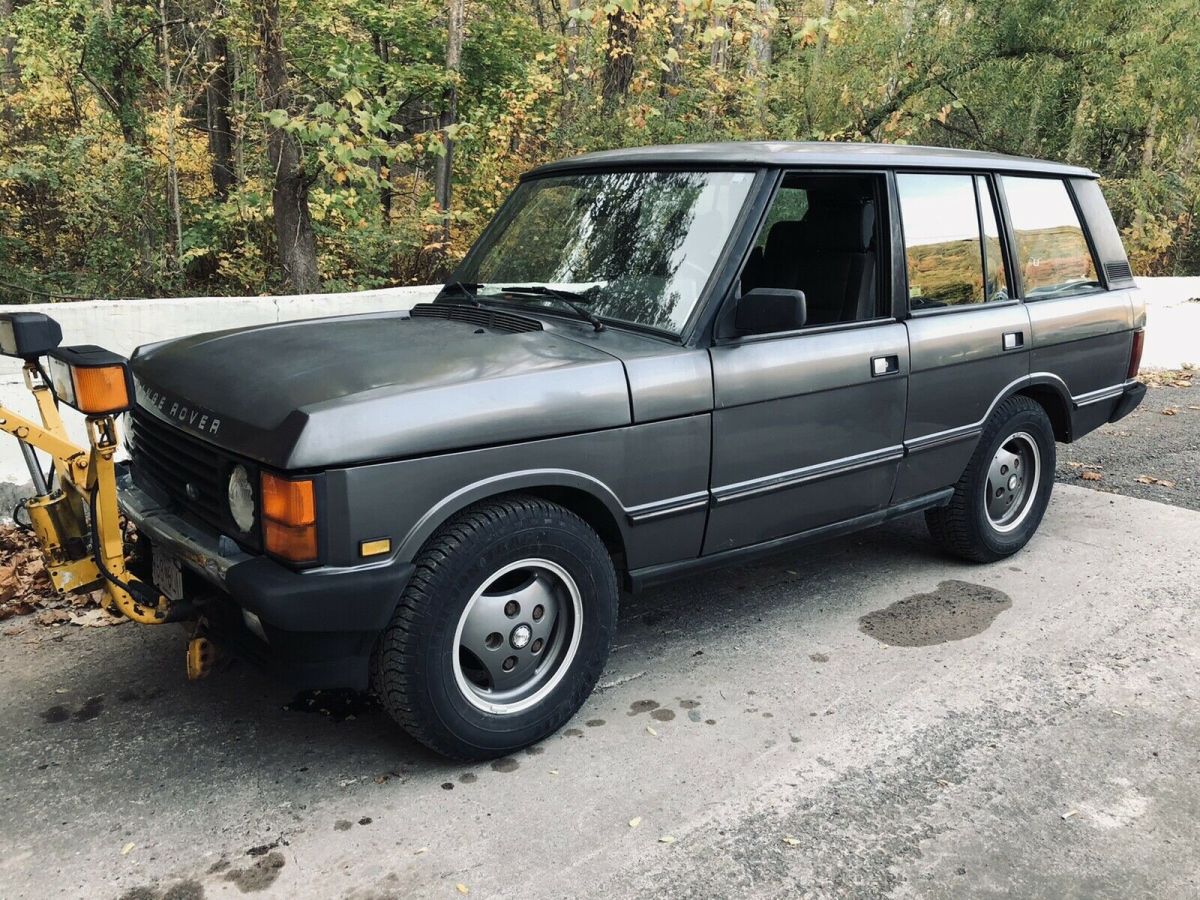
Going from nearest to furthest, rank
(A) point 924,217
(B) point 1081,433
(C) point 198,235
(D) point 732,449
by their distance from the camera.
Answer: (D) point 732,449, (A) point 924,217, (B) point 1081,433, (C) point 198,235

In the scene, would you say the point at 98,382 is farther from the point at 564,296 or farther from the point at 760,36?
the point at 760,36

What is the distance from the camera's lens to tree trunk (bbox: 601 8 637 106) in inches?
412

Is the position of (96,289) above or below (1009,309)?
below

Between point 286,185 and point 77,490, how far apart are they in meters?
5.99

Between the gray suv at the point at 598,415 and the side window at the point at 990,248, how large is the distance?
17mm

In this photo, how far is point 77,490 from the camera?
3211 mm

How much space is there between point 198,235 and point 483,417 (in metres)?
8.67

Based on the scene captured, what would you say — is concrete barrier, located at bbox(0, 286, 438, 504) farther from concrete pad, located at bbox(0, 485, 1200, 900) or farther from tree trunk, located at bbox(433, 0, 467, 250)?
tree trunk, located at bbox(433, 0, 467, 250)

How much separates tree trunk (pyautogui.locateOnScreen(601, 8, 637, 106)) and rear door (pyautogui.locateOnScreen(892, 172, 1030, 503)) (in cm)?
674

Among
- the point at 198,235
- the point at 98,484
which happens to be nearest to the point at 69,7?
the point at 198,235

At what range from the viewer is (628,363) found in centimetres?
334

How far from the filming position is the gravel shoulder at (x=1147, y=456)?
642 centimetres

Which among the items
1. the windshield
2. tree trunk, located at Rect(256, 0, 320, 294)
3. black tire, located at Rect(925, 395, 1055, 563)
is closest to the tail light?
black tire, located at Rect(925, 395, 1055, 563)

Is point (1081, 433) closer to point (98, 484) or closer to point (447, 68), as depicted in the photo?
point (98, 484)
